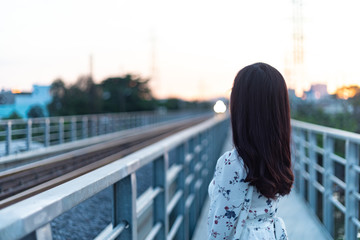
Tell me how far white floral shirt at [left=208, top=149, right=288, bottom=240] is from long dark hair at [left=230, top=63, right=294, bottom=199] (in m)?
0.05

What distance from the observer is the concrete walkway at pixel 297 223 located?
4.71 m

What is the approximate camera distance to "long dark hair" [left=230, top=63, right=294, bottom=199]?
6.19 ft

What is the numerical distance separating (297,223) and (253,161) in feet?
12.1

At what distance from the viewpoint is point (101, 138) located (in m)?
18.1

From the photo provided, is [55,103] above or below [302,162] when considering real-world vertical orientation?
above

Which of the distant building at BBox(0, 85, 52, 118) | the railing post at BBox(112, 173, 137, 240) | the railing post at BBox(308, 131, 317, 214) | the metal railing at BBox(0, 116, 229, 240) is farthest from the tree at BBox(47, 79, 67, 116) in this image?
the railing post at BBox(112, 173, 137, 240)

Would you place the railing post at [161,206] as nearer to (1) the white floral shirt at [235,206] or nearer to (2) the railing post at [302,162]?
(1) the white floral shirt at [235,206]

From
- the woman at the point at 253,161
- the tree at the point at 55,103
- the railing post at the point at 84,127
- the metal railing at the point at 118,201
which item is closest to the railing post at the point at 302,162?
the metal railing at the point at 118,201

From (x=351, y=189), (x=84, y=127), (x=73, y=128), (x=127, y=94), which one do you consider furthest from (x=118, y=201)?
(x=127, y=94)

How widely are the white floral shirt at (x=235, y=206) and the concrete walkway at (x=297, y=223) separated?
2764 millimetres

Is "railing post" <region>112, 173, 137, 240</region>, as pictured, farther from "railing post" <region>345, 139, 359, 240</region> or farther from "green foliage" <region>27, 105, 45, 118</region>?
"green foliage" <region>27, 105, 45, 118</region>

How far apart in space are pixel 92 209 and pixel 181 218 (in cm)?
186

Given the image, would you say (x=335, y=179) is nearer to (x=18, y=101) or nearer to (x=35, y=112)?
(x=18, y=101)

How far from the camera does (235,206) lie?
5.94 ft
